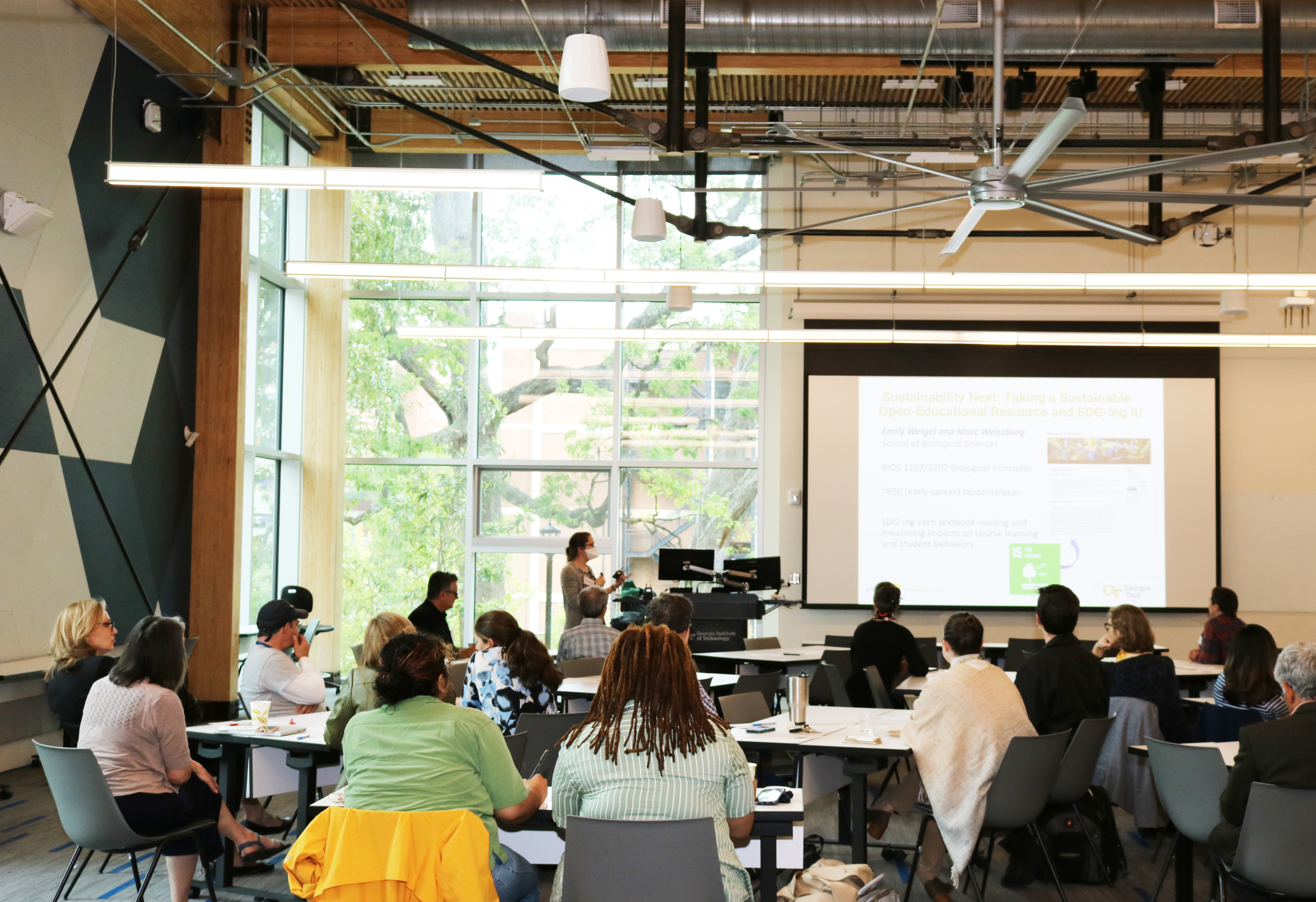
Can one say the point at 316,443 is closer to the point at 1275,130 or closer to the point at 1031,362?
the point at 1031,362

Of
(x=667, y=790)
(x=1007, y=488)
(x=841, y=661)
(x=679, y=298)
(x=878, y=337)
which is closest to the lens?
(x=667, y=790)

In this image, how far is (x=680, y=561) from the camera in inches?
376

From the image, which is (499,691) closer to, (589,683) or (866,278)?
(589,683)

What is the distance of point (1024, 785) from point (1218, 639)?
391 centimetres

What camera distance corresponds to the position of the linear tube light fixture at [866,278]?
6922 millimetres

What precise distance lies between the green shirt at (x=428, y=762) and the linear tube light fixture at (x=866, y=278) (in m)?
4.48

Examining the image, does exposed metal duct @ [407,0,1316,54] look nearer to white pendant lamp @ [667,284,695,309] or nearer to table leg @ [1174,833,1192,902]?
white pendant lamp @ [667,284,695,309]

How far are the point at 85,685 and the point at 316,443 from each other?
6.47 metres

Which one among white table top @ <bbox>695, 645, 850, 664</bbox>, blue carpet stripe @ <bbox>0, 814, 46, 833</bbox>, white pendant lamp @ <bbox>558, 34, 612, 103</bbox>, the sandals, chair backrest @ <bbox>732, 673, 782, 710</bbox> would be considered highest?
white pendant lamp @ <bbox>558, 34, 612, 103</bbox>

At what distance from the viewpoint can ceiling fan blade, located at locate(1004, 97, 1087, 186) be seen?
3.98 m

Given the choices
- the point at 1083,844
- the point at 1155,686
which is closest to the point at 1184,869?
the point at 1083,844

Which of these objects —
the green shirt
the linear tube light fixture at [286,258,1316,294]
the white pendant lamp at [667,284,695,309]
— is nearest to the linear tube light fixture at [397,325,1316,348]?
the white pendant lamp at [667,284,695,309]

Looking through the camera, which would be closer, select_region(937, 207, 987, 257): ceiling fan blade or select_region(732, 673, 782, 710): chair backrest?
select_region(937, 207, 987, 257): ceiling fan blade

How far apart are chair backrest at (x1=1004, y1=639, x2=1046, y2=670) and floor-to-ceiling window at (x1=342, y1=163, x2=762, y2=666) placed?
329 cm
